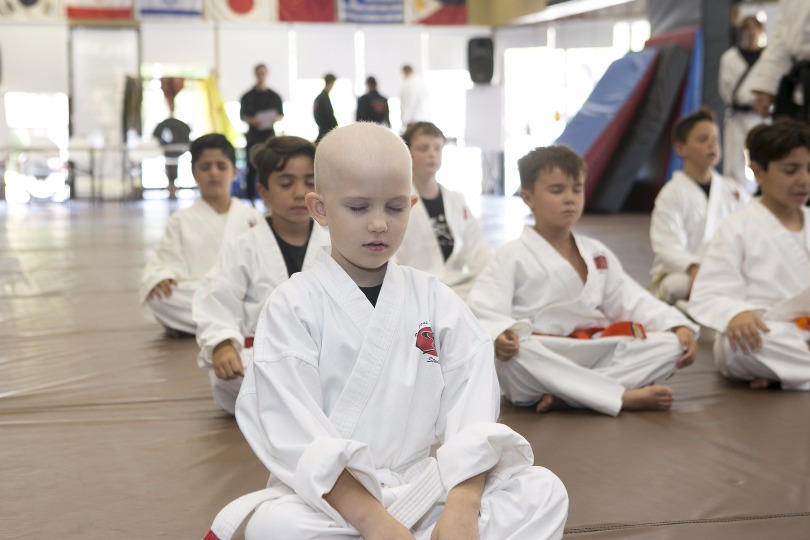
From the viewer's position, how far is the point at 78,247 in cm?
790

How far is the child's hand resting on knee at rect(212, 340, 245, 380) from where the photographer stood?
8.74 ft

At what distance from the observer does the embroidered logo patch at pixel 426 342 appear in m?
1.78

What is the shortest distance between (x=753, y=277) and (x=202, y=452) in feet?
6.47

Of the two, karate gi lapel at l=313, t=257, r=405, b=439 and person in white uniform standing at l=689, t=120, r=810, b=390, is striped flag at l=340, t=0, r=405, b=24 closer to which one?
person in white uniform standing at l=689, t=120, r=810, b=390

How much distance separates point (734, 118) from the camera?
336 inches

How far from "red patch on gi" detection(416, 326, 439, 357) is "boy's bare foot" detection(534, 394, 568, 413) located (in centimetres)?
125

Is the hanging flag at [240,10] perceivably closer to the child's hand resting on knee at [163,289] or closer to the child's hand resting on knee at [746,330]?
the child's hand resting on knee at [163,289]

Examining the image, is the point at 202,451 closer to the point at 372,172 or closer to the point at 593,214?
the point at 372,172

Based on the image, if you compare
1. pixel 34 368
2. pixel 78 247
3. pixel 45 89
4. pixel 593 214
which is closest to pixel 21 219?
pixel 78 247

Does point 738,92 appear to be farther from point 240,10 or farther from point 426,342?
point 240,10

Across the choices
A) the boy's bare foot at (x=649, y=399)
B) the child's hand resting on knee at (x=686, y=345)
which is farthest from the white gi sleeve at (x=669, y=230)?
the boy's bare foot at (x=649, y=399)

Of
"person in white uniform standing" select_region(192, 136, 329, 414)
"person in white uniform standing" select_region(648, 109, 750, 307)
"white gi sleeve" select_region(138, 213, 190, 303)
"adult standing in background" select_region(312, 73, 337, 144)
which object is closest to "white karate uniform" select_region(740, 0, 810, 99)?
"person in white uniform standing" select_region(648, 109, 750, 307)

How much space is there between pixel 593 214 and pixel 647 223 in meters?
1.36

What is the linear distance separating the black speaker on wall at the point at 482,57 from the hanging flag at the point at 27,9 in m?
6.55
